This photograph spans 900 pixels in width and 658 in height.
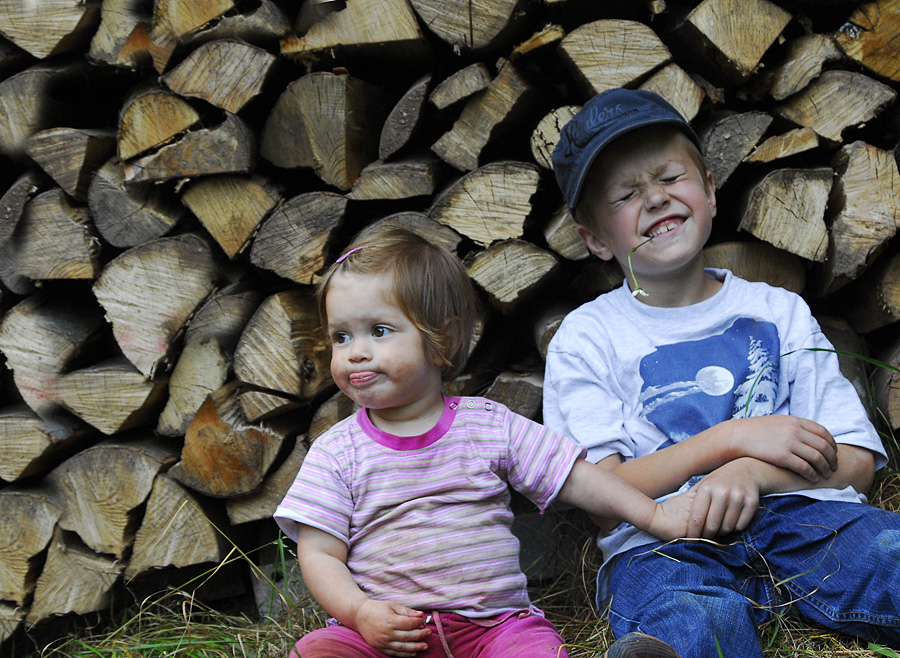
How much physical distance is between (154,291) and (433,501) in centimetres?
93

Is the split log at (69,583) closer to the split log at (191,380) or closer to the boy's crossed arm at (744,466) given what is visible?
the split log at (191,380)

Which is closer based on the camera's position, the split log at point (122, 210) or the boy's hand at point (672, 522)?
the boy's hand at point (672, 522)

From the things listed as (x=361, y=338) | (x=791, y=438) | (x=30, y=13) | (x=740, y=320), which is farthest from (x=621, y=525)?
(x=30, y=13)

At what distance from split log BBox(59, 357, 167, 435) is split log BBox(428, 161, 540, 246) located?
0.86 metres

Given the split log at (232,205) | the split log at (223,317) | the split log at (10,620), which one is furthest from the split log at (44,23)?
the split log at (10,620)

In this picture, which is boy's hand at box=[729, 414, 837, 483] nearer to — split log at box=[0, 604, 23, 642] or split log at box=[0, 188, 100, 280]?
split log at box=[0, 188, 100, 280]

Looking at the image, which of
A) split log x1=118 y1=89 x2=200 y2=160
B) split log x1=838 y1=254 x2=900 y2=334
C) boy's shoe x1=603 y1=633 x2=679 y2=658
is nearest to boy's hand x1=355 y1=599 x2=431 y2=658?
boy's shoe x1=603 y1=633 x2=679 y2=658

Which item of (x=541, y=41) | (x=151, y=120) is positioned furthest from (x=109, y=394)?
(x=541, y=41)

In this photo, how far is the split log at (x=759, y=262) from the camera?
1915 mm

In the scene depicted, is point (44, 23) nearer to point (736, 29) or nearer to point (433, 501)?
point (433, 501)

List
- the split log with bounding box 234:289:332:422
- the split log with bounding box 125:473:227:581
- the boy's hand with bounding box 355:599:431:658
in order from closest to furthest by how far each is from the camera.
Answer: the boy's hand with bounding box 355:599:431:658, the split log with bounding box 234:289:332:422, the split log with bounding box 125:473:227:581

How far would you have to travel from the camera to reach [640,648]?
45.5 inches

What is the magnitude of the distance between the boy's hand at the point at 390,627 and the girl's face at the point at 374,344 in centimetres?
37

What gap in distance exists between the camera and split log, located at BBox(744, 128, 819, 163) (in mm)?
1798
